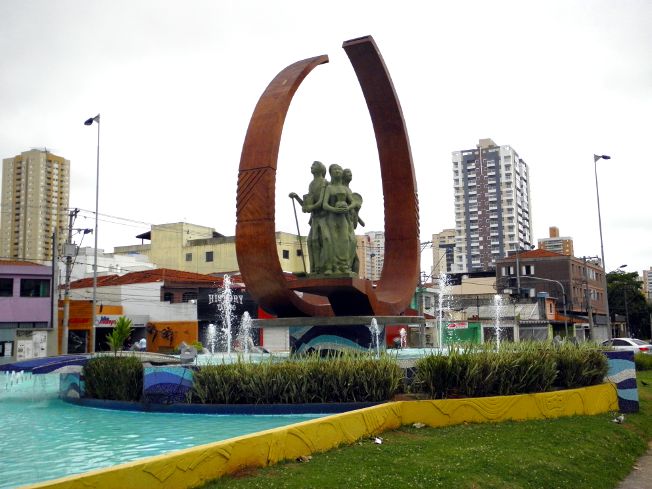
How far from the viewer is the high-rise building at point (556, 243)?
289 ft

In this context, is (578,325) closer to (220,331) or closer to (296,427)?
(220,331)

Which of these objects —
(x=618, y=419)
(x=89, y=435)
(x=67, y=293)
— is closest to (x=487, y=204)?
(x=67, y=293)

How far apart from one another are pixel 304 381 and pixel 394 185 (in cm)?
981

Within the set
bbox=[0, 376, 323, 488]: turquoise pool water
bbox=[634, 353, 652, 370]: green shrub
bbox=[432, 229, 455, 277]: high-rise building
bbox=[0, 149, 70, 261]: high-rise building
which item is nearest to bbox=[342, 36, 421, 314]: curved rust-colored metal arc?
bbox=[634, 353, 652, 370]: green shrub

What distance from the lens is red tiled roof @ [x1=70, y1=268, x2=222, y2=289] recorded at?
41906 millimetres

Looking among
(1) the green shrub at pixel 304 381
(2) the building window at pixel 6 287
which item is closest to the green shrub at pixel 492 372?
(1) the green shrub at pixel 304 381

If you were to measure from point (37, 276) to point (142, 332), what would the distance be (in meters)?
8.83

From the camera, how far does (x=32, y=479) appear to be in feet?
21.7

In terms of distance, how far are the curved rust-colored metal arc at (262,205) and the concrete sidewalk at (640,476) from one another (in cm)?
857

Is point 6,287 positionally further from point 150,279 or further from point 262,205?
point 262,205

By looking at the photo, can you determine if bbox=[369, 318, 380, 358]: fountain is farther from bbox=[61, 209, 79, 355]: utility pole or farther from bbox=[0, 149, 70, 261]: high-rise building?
bbox=[0, 149, 70, 261]: high-rise building

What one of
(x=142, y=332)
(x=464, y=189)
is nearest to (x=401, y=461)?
(x=142, y=332)

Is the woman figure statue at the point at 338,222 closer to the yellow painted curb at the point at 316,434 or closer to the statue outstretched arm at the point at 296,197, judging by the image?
the statue outstretched arm at the point at 296,197

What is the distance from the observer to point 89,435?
9.13 m
